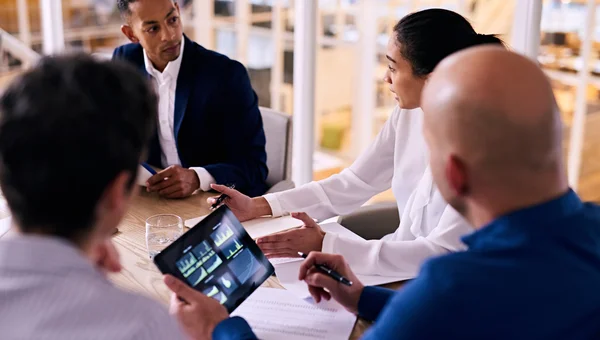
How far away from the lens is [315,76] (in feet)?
11.0

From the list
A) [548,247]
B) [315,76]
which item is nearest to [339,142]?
[315,76]

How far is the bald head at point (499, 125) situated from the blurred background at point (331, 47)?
248 cm

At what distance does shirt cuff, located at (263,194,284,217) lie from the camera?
6.10 ft

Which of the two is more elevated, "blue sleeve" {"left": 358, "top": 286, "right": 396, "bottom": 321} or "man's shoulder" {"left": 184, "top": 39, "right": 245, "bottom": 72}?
"man's shoulder" {"left": 184, "top": 39, "right": 245, "bottom": 72}

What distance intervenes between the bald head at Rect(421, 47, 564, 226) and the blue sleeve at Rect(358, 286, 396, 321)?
403 mm

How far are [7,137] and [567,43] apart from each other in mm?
3394

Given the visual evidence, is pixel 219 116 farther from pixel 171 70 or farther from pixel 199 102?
pixel 171 70

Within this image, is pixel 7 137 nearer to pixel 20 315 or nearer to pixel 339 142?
pixel 20 315

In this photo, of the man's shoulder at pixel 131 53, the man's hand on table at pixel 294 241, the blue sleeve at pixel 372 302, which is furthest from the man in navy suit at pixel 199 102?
the blue sleeve at pixel 372 302

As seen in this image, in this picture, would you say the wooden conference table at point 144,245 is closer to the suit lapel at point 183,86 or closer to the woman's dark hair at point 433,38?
the suit lapel at point 183,86

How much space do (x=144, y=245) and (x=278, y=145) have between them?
951 mm

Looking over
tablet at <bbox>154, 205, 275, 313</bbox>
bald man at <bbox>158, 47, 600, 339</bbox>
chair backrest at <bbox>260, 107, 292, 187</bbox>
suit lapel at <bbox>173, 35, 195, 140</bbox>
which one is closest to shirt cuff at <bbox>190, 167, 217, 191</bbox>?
suit lapel at <bbox>173, 35, 195, 140</bbox>

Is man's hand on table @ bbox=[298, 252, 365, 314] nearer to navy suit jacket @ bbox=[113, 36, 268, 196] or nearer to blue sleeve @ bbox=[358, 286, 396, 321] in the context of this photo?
blue sleeve @ bbox=[358, 286, 396, 321]

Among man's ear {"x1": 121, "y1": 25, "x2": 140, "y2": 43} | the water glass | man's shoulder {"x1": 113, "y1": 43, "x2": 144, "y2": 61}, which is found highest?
man's ear {"x1": 121, "y1": 25, "x2": 140, "y2": 43}
